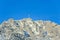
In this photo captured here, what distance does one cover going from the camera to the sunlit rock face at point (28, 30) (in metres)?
51.8

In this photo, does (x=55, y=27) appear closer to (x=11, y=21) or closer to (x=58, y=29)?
(x=58, y=29)

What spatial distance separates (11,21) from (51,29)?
375 centimetres

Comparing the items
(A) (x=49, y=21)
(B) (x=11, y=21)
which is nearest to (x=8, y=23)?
(B) (x=11, y=21)

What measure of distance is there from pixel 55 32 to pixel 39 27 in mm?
1580

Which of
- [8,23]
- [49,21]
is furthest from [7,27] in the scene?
[49,21]

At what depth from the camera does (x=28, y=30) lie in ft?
172

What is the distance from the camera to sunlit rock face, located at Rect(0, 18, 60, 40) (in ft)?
170

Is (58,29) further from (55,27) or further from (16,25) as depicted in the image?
(16,25)

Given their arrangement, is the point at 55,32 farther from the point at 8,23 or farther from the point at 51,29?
the point at 8,23

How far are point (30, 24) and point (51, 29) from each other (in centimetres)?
204

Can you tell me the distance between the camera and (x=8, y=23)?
177 feet

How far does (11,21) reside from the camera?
53844 millimetres

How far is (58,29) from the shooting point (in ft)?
178

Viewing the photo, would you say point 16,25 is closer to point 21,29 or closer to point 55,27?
point 21,29
